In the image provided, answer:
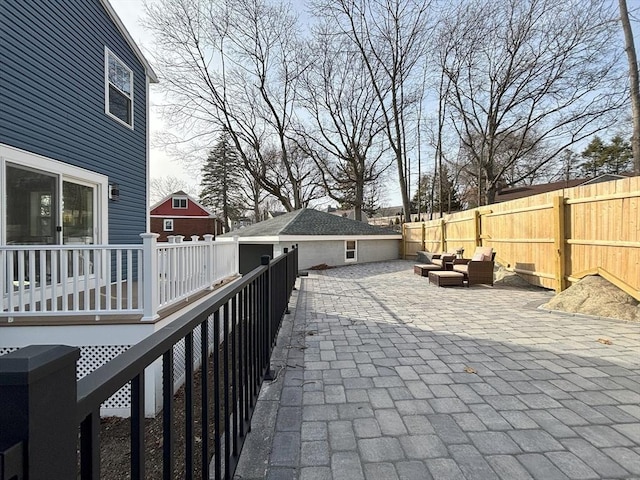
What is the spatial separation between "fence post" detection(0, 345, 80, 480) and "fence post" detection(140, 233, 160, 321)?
11.8 ft

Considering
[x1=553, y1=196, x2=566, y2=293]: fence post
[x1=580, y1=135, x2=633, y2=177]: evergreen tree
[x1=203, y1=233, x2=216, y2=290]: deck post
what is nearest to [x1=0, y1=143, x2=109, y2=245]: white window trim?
[x1=203, y1=233, x2=216, y2=290]: deck post

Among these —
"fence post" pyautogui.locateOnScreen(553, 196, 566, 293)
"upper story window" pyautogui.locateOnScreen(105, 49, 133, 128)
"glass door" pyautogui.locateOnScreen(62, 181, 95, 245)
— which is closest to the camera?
"glass door" pyautogui.locateOnScreen(62, 181, 95, 245)

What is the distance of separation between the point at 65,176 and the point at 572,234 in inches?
358

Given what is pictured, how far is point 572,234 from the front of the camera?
249 inches

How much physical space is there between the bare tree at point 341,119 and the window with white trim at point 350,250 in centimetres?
691

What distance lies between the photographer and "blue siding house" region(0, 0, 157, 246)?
4734 millimetres

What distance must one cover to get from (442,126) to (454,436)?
2084 cm

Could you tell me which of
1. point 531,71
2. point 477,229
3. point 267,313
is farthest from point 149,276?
point 531,71

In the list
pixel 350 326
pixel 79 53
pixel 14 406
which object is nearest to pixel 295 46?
pixel 79 53

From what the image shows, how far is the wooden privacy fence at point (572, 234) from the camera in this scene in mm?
5234

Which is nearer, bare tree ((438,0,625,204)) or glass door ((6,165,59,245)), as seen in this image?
glass door ((6,165,59,245))

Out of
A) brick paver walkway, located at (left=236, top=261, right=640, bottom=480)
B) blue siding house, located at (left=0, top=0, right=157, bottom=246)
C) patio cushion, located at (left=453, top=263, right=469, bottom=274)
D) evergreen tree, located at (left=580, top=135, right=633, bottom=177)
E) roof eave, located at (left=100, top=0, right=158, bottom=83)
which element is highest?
evergreen tree, located at (left=580, top=135, right=633, bottom=177)

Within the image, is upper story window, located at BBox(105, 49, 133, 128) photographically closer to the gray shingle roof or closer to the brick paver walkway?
the brick paver walkway

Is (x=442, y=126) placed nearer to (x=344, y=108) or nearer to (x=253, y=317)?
(x=344, y=108)
